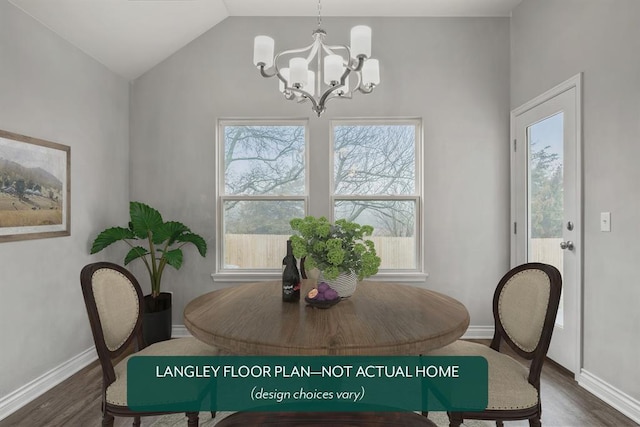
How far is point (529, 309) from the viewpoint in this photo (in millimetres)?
1582

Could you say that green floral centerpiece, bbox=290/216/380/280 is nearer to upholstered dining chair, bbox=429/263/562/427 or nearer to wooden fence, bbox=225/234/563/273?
upholstered dining chair, bbox=429/263/562/427

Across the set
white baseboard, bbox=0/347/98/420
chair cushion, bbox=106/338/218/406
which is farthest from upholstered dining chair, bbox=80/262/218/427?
white baseboard, bbox=0/347/98/420

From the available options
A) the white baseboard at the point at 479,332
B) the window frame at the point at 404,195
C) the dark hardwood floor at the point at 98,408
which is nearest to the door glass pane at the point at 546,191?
the dark hardwood floor at the point at 98,408

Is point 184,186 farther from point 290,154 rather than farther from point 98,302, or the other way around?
point 98,302

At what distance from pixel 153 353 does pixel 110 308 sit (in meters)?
0.31

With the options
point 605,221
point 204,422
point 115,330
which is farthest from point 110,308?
point 605,221

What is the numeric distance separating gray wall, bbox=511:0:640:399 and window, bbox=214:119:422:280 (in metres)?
1.36

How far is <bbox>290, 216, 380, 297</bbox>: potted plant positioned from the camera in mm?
1528

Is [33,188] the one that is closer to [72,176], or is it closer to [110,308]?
[72,176]

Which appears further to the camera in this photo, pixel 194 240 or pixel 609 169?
pixel 194 240

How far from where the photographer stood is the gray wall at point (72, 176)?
7.16 feet

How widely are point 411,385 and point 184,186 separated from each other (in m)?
2.70

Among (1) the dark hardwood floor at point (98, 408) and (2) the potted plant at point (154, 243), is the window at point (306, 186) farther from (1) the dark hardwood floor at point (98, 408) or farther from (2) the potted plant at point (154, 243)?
(1) the dark hardwood floor at point (98, 408)

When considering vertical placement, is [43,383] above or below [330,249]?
below
